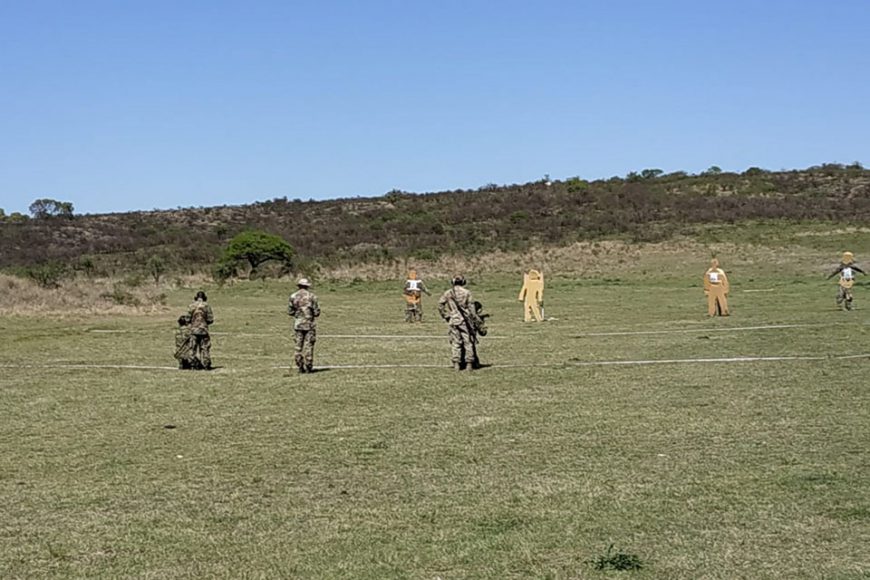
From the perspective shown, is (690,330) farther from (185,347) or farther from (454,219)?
(454,219)

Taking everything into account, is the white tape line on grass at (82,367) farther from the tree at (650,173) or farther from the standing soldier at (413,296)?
the tree at (650,173)

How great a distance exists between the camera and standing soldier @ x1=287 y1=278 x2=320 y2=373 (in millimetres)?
20297

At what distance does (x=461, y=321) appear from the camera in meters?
20.2

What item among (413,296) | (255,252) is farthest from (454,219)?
(413,296)

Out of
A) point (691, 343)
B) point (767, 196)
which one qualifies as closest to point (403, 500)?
point (691, 343)

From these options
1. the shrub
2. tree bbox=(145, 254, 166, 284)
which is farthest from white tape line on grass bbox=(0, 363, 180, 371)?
tree bbox=(145, 254, 166, 284)

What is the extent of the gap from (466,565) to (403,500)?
2254mm

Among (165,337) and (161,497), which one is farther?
(165,337)

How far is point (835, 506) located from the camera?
9.28 meters

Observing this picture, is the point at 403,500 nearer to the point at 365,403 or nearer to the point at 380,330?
the point at 365,403

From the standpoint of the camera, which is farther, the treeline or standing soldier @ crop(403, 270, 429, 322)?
the treeline

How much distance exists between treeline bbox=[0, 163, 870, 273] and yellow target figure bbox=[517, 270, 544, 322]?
1420 inches

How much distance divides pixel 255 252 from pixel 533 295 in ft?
110

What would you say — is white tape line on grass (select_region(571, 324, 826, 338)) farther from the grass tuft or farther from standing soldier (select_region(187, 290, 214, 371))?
the grass tuft
